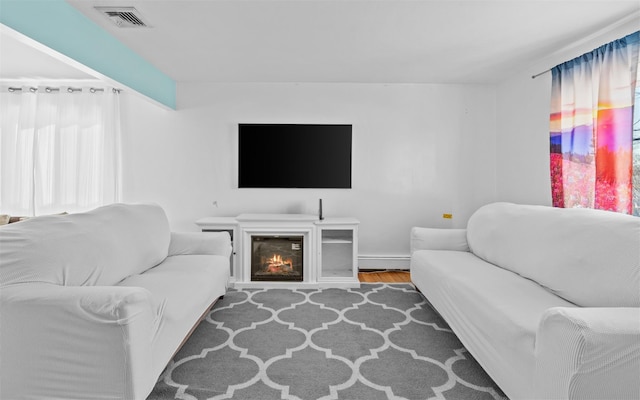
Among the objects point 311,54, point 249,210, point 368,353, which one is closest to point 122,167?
point 249,210

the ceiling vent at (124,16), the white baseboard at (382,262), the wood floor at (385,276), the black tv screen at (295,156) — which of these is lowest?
the wood floor at (385,276)

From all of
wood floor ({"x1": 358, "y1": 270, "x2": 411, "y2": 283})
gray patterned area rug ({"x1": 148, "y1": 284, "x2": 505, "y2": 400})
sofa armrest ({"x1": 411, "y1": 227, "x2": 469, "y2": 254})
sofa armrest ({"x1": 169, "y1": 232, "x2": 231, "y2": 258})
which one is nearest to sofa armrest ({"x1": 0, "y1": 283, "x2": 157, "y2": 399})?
gray patterned area rug ({"x1": 148, "y1": 284, "x2": 505, "y2": 400})

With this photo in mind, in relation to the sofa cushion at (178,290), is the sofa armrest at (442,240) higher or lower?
higher

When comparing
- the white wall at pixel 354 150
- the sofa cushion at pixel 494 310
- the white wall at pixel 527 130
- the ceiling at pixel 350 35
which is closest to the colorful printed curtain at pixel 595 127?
the white wall at pixel 527 130

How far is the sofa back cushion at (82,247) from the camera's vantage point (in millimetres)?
1484

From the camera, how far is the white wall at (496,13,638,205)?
3.26m

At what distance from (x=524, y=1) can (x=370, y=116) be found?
209cm

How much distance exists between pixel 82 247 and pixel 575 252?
9.10ft

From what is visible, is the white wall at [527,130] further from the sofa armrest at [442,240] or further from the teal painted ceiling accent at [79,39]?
the teal painted ceiling accent at [79,39]

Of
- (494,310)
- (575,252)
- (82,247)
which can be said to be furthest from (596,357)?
(82,247)

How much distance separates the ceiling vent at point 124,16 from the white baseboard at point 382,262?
3.31 m

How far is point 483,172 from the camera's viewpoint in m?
4.22

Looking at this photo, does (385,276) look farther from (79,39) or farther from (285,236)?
(79,39)

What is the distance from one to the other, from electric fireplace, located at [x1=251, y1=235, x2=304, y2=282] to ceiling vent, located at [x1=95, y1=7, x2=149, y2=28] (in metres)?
2.19
